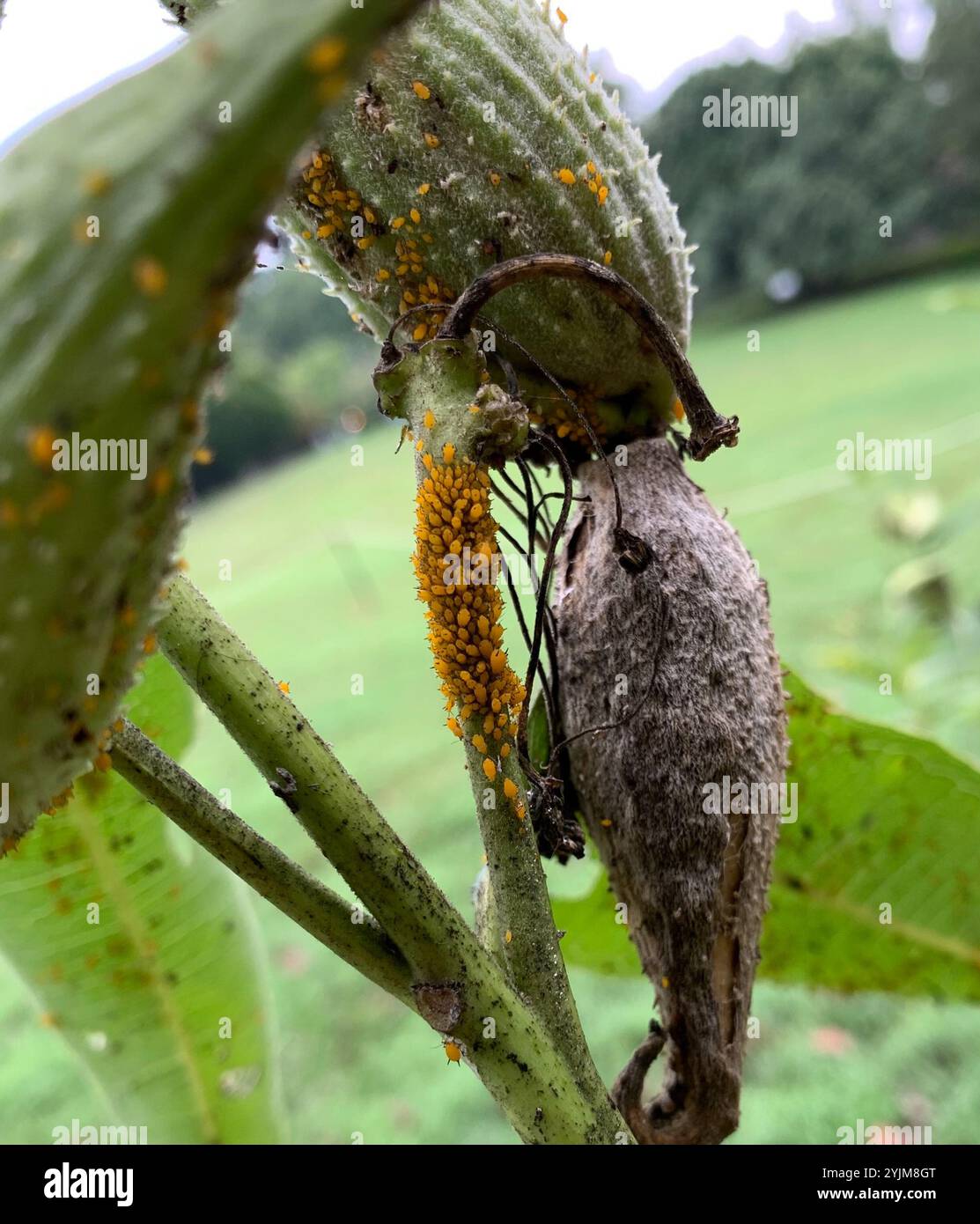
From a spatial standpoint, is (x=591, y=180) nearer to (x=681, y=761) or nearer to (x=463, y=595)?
(x=463, y=595)

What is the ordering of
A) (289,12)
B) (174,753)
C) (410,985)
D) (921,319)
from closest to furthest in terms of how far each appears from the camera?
(289,12) → (410,985) → (174,753) → (921,319)

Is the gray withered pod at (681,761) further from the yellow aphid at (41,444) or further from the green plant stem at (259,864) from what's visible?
the yellow aphid at (41,444)

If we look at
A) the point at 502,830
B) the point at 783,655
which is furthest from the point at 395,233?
the point at 783,655

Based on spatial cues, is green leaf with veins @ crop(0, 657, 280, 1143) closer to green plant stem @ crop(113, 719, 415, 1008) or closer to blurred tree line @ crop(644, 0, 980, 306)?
green plant stem @ crop(113, 719, 415, 1008)

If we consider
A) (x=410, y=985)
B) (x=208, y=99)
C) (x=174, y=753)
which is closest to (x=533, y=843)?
(x=410, y=985)

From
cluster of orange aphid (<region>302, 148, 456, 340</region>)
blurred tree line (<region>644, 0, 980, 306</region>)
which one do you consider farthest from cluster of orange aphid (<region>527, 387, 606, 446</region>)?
blurred tree line (<region>644, 0, 980, 306</region>)

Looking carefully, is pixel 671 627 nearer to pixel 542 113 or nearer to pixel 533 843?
pixel 533 843
